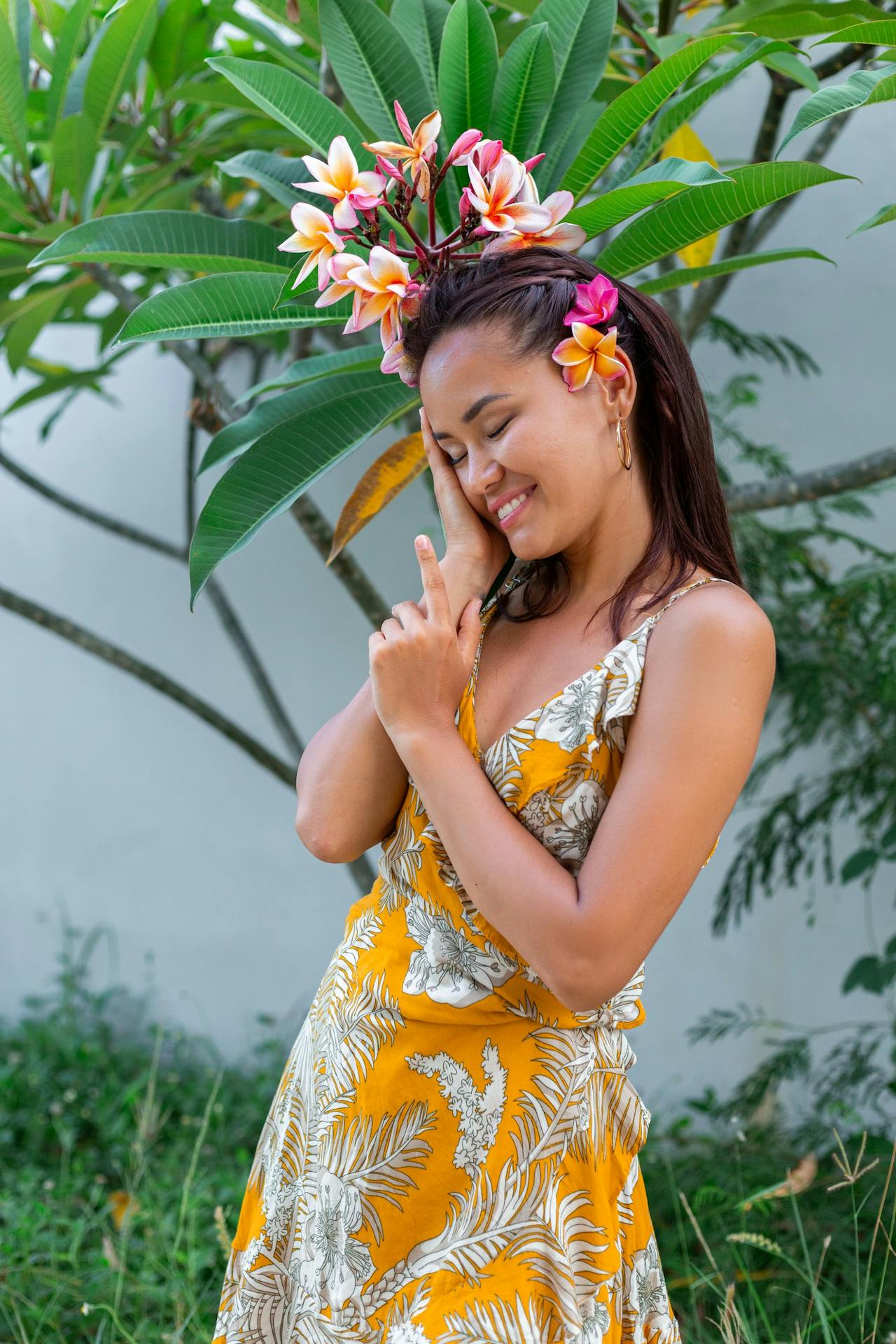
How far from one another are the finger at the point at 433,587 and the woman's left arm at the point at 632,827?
113 mm

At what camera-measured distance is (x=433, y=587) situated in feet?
2.90

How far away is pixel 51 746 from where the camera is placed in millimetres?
3025

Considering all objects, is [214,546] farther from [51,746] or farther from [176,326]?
[51,746]

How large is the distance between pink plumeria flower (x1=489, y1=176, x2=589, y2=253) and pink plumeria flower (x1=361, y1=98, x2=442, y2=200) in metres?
0.08

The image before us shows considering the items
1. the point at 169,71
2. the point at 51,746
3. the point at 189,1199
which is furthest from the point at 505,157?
the point at 51,746

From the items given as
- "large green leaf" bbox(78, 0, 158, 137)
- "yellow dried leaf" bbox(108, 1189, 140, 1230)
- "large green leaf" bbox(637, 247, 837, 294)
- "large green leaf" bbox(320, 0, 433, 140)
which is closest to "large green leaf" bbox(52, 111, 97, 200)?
"large green leaf" bbox(78, 0, 158, 137)

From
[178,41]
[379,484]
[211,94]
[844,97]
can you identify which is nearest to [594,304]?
[844,97]

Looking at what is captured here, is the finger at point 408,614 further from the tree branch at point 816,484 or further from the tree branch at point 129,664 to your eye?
the tree branch at point 129,664

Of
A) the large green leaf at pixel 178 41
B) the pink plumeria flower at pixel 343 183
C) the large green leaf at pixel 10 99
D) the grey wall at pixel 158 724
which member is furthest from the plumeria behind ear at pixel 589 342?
the grey wall at pixel 158 724

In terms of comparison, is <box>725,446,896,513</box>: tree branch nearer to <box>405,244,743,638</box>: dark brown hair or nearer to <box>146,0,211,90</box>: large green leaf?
<box>405,244,743,638</box>: dark brown hair

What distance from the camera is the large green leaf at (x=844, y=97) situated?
0.85 meters

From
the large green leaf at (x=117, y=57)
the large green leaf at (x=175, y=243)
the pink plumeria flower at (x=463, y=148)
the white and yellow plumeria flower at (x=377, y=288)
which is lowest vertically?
the white and yellow plumeria flower at (x=377, y=288)

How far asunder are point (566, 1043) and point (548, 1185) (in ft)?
0.32

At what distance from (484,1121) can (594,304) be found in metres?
0.60
